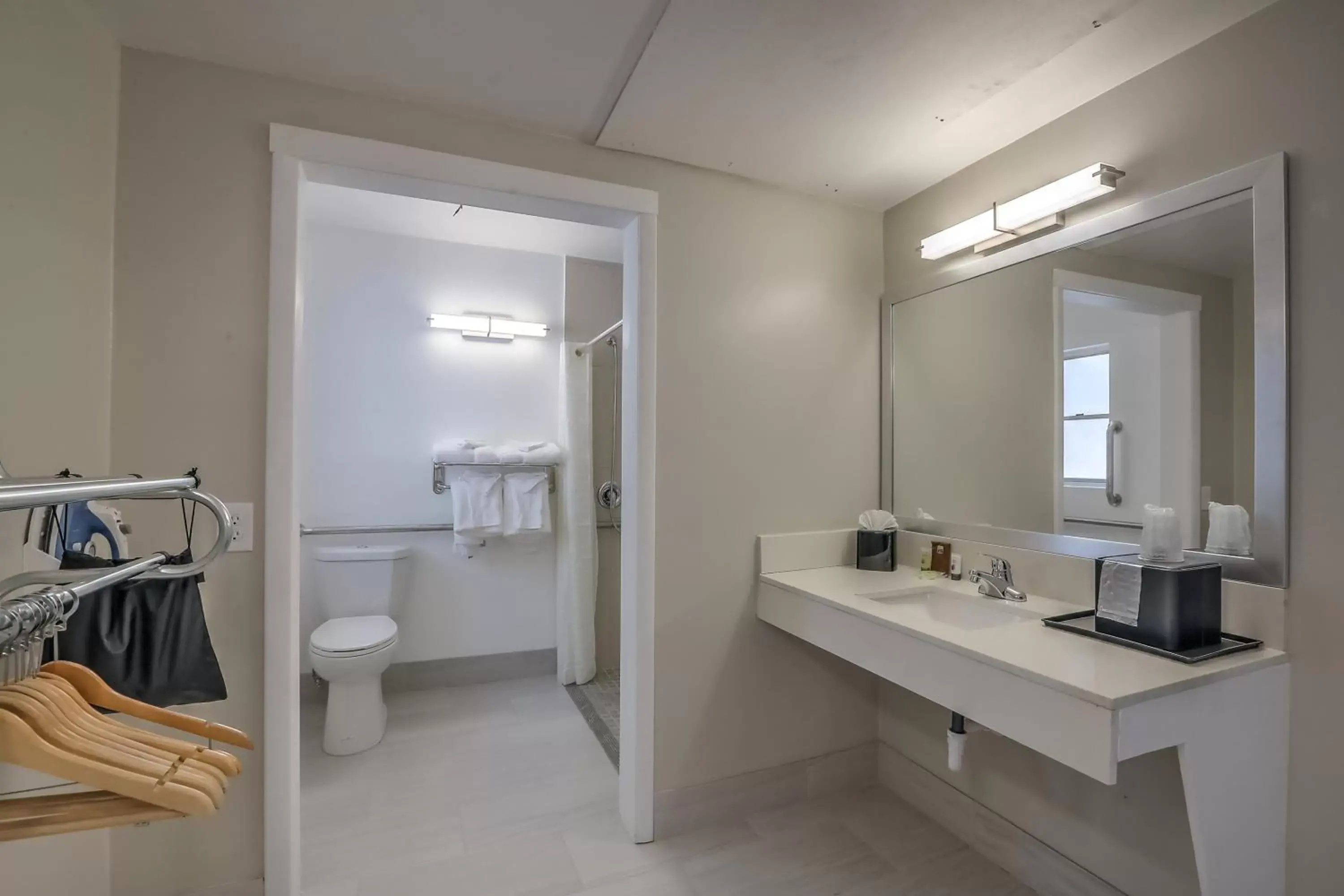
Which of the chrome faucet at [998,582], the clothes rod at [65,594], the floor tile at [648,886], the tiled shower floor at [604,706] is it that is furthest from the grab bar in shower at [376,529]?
the chrome faucet at [998,582]

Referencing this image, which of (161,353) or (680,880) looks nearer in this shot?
(161,353)

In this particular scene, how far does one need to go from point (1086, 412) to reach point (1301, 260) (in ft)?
1.79

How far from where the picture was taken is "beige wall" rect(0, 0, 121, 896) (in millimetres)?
1124

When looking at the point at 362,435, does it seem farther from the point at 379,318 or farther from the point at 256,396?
the point at 256,396

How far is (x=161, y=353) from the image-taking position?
4.91ft

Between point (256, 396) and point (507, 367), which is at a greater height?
point (507, 367)

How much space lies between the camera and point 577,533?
3146 millimetres

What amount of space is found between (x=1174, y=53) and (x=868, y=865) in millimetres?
2370

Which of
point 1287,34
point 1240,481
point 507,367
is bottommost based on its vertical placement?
point 1240,481

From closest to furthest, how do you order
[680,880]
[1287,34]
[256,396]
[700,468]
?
[1287,34]
[256,396]
[680,880]
[700,468]

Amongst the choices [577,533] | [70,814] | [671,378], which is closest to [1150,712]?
[671,378]

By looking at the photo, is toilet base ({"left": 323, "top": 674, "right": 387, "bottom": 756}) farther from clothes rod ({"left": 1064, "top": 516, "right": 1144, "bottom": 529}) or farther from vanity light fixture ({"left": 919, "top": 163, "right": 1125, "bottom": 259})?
vanity light fixture ({"left": 919, "top": 163, "right": 1125, "bottom": 259})

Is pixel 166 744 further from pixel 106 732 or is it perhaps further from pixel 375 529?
pixel 375 529

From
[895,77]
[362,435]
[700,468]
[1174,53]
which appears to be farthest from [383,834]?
[1174,53]
